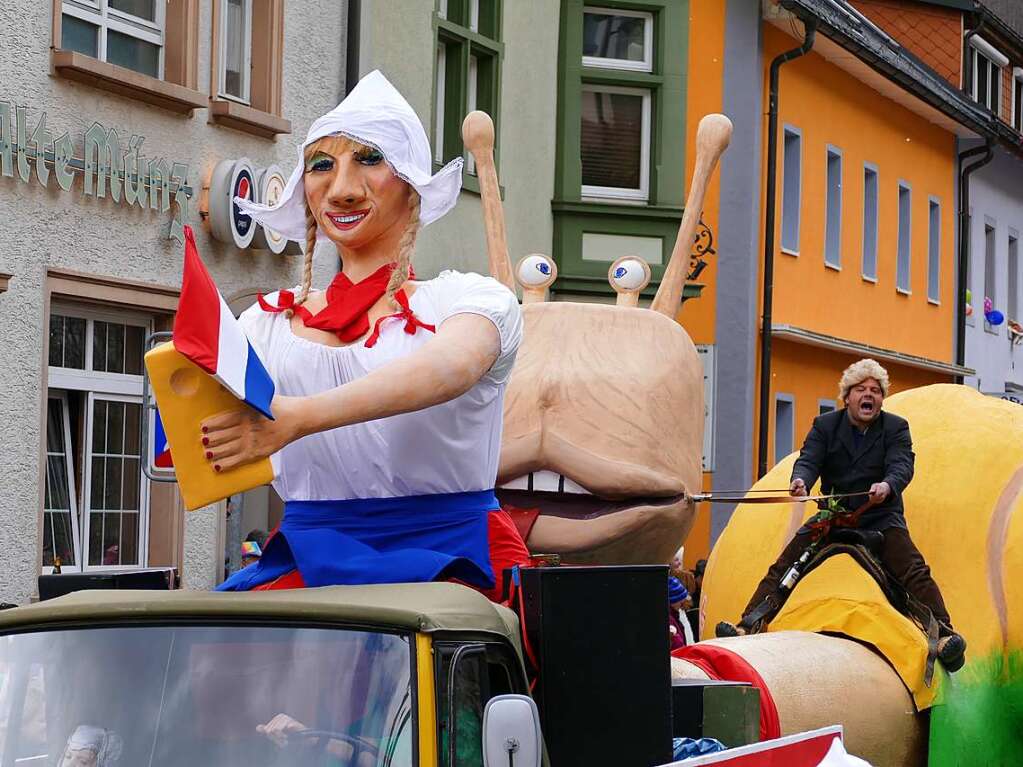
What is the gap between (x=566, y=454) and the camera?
709cm

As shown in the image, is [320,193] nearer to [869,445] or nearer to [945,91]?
[869,445]

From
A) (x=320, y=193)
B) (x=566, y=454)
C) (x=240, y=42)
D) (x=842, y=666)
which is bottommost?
(x=842, y=666)

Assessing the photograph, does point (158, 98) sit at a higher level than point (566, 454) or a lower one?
higher

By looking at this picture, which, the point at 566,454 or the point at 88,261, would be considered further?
the point at 88,261

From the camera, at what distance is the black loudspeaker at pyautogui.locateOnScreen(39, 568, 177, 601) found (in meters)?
5.02

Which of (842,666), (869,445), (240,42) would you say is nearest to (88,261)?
(240,42)

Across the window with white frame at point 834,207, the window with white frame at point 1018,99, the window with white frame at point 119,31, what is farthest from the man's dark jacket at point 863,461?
the window with white frame at point 1018,99

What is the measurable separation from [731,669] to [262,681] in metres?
2.20

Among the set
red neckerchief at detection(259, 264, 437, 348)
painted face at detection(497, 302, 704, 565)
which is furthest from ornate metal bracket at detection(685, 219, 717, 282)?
red neckerchief at detection(259, 264, 437, 348)

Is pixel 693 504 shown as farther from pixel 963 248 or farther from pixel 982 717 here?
pixel 963 248

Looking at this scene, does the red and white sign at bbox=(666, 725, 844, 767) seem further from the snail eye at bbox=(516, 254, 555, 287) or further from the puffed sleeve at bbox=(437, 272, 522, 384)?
the snail eye at bbox=(516, 254, 555, 287)

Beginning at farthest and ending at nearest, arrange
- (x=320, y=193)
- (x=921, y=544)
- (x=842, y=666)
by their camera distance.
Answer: (x=921, y=544) < (x=842, y=666) < (x=320, y=193)

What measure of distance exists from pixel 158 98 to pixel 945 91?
18.6m

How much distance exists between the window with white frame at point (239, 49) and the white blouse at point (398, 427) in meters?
10.5
